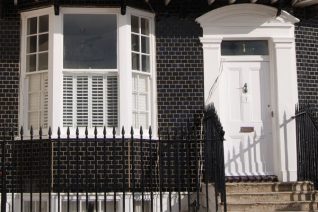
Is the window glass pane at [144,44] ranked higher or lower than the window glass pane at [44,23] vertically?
lower

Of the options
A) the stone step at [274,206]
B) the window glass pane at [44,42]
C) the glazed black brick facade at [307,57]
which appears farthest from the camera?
the glazed black brick facade at [307,57]

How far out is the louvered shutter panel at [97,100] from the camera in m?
10.7

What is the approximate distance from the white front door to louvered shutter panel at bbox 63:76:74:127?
286cm

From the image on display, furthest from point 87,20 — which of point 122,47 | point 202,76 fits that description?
point 202,76

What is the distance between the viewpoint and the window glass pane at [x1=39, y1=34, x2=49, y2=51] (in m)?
11.0

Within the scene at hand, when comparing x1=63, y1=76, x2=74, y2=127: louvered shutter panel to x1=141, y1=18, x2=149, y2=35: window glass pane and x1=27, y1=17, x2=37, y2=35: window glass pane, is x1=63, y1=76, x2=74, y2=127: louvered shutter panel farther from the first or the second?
x1=141, y1=18, x2=149, y2=35: window glass pane

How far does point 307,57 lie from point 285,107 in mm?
1202

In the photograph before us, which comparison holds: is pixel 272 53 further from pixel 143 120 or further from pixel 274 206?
pixel 274 206

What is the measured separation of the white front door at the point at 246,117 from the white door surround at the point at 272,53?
0.12 meters

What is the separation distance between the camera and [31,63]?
11.1 metres

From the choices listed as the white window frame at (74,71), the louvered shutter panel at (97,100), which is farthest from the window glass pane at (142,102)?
the louvered shutter panel at (97,100)

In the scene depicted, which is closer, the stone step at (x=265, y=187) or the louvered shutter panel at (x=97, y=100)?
the stone step at (x=265, y=187)

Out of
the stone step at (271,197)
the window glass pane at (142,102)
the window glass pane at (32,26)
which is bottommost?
the stone step at (271,197)

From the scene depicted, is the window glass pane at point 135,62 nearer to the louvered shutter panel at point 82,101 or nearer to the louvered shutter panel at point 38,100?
the louvered shutter panel at point 82,101
